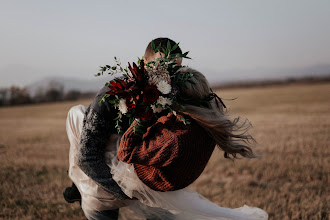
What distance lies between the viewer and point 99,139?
107 inches

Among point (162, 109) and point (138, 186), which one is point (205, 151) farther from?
point (138, 186)

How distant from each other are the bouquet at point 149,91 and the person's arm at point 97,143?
11 cm

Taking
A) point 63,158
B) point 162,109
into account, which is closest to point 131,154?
point 162,109

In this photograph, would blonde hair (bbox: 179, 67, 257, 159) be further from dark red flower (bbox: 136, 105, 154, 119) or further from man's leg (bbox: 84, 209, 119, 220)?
man's leg (bbox: 84, 209, 119, 220)

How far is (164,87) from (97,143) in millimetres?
853

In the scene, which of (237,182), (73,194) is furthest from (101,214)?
(237,182)

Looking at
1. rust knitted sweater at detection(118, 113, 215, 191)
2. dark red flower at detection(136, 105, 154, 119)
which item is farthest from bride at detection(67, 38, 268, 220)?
dark red flower at detection(136, 105, 154, 119)

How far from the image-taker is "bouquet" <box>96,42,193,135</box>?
2.44 meters

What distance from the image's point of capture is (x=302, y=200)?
188 inches

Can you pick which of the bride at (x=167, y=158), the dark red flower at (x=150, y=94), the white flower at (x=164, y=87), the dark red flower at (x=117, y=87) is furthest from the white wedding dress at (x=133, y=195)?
the white flower at (x=164, y=87)

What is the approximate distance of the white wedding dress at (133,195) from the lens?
2768 millimetres

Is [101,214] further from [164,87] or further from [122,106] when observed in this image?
[164,87]

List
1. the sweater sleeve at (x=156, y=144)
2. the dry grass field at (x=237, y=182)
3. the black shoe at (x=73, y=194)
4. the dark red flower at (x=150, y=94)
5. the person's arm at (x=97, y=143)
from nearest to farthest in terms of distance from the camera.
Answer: the sweater sleeve at (x=156, y=144) → the dark red flower at (x=150, y=94) → the person's arm at (x=97, y=143) → the black shoe at (x=73, y=194) → the dry grass field at (x=237, y=182)

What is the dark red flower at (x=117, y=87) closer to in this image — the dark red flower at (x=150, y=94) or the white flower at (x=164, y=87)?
the dark red flower at (x=150, y=94)
